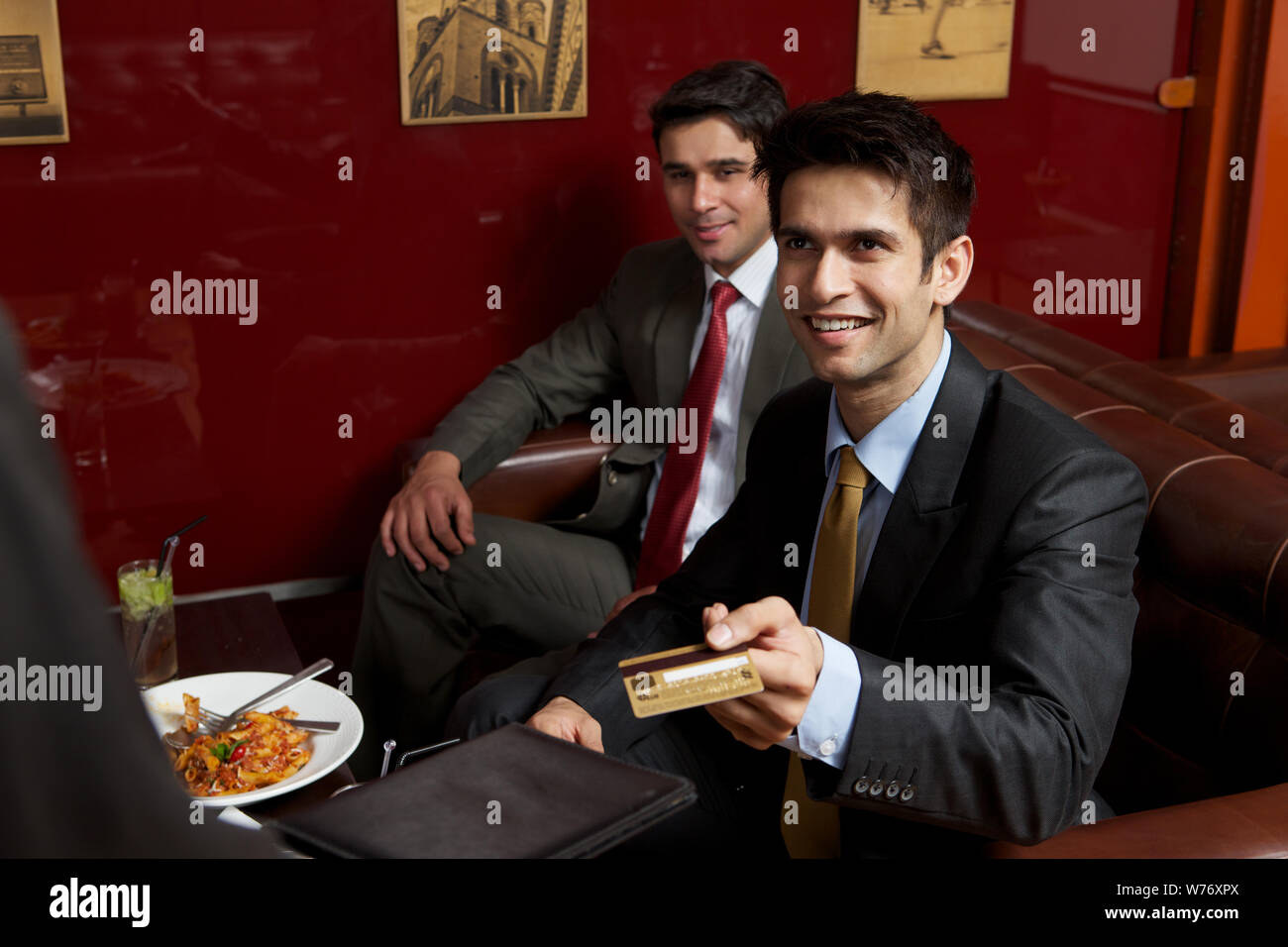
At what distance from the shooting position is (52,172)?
8.89ft

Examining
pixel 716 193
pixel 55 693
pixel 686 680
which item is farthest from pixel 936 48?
pixel 55 693

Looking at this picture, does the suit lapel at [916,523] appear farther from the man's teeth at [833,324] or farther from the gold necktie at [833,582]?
the man's teeth at [833,324]

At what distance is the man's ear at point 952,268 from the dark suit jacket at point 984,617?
0.08m

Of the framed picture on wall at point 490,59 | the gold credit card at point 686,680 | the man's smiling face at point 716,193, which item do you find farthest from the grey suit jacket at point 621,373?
the gold credit card at point 686,680

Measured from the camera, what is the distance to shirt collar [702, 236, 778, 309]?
263 centimetres

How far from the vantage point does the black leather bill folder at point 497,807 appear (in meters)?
0.99

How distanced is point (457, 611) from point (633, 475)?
494 mm

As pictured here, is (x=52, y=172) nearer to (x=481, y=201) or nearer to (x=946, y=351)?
(x=481, y=201)

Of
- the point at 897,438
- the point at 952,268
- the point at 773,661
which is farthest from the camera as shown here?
the point at 952,268

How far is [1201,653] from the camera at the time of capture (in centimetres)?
172

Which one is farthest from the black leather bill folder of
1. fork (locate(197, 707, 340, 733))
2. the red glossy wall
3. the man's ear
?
the red glossy wall

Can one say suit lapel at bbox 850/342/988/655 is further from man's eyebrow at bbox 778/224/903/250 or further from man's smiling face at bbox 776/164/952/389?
man's eyebrow at bbox 778/224/903/250

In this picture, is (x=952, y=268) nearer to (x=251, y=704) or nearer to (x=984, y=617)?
(x=984, y=617)

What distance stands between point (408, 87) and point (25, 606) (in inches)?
108
